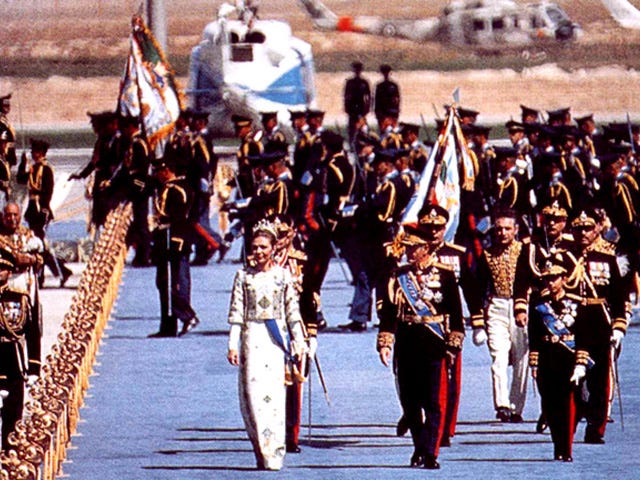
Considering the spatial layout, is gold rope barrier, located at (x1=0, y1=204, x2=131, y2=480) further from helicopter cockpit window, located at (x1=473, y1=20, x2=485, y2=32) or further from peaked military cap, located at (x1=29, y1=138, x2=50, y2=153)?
helicopter cockpit window, located at (x1=473, y1=20, x2=485, y2=32)

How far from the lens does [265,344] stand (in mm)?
15195

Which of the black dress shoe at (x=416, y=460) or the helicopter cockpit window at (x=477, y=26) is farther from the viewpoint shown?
the helicopter cockpit window at (x=477, y=26)

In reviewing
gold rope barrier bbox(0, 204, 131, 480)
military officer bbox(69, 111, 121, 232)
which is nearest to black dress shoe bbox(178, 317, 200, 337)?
gold rope barrier bbox(0, 204, 131, 480)

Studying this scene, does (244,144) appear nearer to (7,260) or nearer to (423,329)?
(423,329)

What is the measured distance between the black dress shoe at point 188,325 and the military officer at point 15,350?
7749mm

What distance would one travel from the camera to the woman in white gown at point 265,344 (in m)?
15.1

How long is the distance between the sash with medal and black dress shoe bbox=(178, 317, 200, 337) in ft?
24.5

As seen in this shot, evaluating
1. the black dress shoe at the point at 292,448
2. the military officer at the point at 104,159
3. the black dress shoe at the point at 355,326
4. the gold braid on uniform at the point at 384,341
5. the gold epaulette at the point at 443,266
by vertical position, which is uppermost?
the gold epaulette at the point at 443,266

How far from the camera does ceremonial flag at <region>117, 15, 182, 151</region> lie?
85.9 feet

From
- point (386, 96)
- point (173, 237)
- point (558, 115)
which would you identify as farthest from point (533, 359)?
point (386, 96)

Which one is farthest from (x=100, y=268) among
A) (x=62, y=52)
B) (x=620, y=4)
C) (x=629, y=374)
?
(x=620, y=4)

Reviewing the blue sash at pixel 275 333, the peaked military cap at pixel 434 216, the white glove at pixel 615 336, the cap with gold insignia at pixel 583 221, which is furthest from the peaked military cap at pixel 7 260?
the white glove at pixel 615 336

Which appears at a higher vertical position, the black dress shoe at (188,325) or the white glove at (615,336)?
the white glove at (615,336)

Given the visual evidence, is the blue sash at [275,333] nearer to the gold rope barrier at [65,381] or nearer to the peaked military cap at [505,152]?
the gold rope barrier at [65,381]
